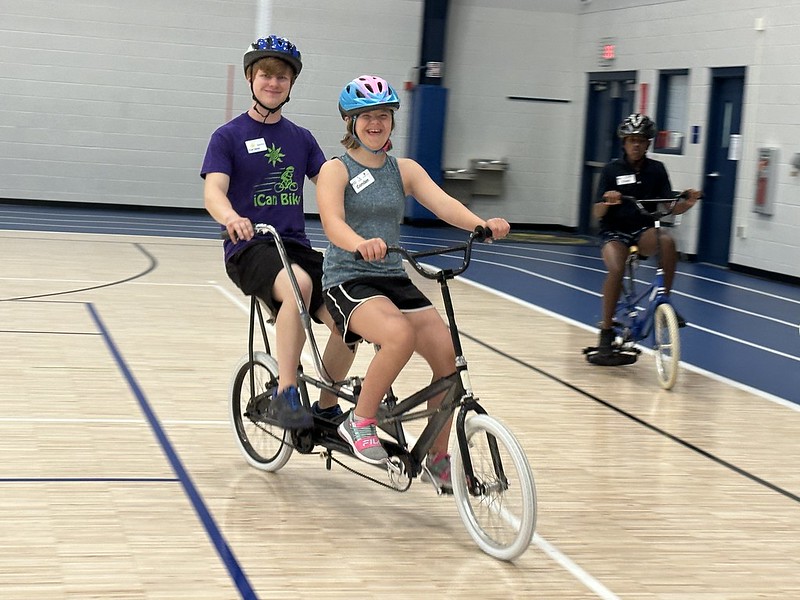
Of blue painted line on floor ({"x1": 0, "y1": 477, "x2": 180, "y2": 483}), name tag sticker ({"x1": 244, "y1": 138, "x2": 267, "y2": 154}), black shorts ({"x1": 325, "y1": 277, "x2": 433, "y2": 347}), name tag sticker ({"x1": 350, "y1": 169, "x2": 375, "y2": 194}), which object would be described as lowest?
blue painted line on floor ({"x1": 0, "y1": 477, "x2": 180, "y2": 483})

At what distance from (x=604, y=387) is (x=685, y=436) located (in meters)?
1.03

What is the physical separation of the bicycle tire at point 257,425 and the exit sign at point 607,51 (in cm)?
1142

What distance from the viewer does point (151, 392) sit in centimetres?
543

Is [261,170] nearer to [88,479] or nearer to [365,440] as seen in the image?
[365,440]

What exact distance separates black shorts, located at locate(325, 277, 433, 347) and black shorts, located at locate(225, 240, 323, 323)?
33 cm

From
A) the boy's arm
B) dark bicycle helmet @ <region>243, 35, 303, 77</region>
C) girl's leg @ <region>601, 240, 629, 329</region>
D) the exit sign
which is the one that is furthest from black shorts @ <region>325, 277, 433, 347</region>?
the exit sign

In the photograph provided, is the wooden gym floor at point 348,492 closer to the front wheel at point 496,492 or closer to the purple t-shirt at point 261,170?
the front wheel at point 496,492

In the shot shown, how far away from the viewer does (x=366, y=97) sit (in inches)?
146

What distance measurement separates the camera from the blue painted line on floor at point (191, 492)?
10.5 feet

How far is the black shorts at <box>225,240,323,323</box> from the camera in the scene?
4.08 meters

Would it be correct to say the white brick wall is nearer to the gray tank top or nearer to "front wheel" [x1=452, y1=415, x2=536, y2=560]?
the gray tank top

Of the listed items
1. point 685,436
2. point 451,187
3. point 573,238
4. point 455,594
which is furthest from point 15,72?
A: point 455,594

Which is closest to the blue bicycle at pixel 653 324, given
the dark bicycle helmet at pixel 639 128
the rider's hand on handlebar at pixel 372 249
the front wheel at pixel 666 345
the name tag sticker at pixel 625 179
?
the front wheel at pixel 666 345

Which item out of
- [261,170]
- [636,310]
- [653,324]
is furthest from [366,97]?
[636,310]
